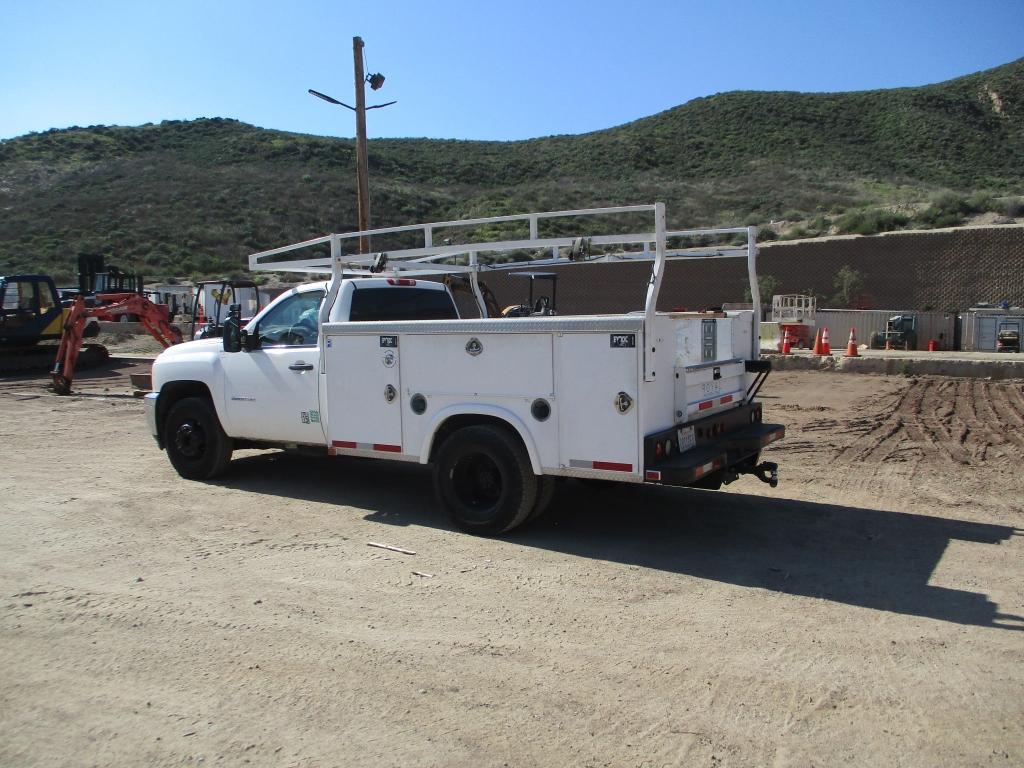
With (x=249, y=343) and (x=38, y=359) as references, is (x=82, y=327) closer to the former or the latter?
(x=38, y=359)

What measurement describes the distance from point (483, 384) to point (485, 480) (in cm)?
83

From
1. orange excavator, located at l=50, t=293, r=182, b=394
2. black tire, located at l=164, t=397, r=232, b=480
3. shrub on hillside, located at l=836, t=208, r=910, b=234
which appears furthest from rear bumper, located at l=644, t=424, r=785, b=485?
shrub on hillside, located at l=836, t=208, r=910, b=234

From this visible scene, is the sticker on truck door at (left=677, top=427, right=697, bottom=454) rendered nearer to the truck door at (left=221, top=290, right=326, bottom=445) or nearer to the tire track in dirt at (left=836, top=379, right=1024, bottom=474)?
the truck door at (left=221, top=290, right=326, bottom=445)

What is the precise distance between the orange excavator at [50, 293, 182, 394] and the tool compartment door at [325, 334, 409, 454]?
496 inches

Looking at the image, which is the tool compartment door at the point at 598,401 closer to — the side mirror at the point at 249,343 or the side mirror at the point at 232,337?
the side mirror at the point at 249,343

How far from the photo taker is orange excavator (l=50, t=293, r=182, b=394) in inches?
707

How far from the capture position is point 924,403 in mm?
14469

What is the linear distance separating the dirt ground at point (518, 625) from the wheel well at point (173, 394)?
0.69m

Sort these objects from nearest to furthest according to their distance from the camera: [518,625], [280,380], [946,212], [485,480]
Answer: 1. [518,625]
2. [485,480]
3. [280,380]
4. [946,212]

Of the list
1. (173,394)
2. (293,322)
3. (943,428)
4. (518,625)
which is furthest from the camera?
(943,428)

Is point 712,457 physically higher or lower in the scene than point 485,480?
higher

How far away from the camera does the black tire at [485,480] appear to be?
6.60 meters

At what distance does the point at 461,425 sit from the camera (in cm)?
703

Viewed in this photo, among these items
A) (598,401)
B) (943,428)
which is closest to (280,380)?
(598,401)
